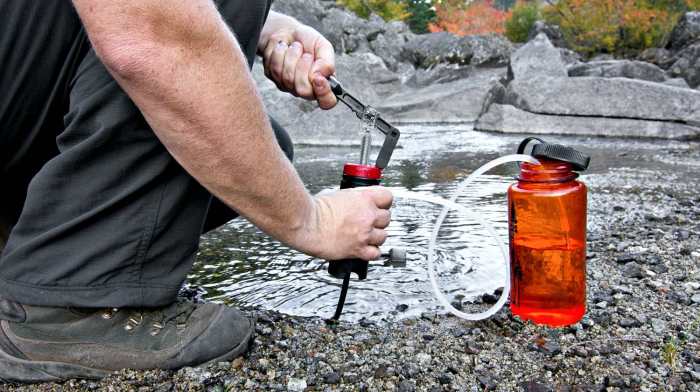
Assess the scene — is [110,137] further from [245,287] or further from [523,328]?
[523,328]

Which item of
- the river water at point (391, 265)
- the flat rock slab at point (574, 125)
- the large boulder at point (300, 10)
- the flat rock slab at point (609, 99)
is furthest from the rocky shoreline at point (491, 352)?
the large boulder at point (300, 10)

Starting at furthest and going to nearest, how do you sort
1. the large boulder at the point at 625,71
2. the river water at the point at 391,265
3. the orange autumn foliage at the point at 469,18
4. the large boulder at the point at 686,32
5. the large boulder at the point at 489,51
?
the orange autumn foliage at the point at 469,18, the large boulder at the point at 489,51, the large boulder at the point at 686,32, the large boulder at the point at 625,71, the river water at the point at 391,265

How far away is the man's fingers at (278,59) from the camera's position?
1.69m

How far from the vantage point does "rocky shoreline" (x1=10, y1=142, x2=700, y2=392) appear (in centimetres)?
128

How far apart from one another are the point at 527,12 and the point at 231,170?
83.4ft

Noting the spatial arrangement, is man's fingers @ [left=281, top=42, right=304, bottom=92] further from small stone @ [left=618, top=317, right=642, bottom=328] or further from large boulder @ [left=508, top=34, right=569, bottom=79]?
large boulder @ [left=508, top=34, right=569, bottom=79]

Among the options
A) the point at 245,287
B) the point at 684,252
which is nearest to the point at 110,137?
the point at 245,287

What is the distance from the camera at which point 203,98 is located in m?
1.05

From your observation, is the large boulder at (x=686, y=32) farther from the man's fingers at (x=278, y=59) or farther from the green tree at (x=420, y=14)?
the green tree at (x=420, y=14)

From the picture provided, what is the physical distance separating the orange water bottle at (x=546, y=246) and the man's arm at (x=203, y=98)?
577 mm

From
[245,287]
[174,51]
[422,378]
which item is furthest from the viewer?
[245,287]

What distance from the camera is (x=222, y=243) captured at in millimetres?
2320

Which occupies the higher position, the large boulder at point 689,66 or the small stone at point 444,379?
the large boulder at point 689,66

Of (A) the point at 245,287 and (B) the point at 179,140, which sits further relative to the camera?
(A) the point at 245,287
